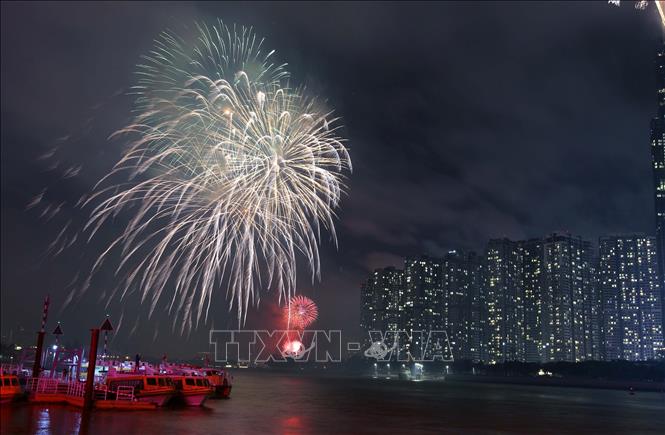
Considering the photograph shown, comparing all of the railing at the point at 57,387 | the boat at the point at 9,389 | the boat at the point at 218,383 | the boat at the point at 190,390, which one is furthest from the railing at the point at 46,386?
the boat at the point at 218,383

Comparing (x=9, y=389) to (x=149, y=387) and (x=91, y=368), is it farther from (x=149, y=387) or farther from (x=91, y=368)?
(x=149, y=387)

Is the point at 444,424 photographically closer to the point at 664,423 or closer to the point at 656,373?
the point at 664,423

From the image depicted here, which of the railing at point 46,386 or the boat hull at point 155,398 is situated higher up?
the railing at point 46,386

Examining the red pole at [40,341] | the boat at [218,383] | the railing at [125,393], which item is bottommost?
the boat at [218,383]

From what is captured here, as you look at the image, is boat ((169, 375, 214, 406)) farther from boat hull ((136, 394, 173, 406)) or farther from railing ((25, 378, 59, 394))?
railing ((25, 378, 59, 394))

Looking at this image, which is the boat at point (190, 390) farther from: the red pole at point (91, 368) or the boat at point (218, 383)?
the boat at point (218, 383)

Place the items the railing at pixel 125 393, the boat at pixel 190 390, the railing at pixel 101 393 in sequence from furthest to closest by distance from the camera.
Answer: the boat at pixel 190 390
the railing at pixel 125 393
the railing at pixel 101 393
